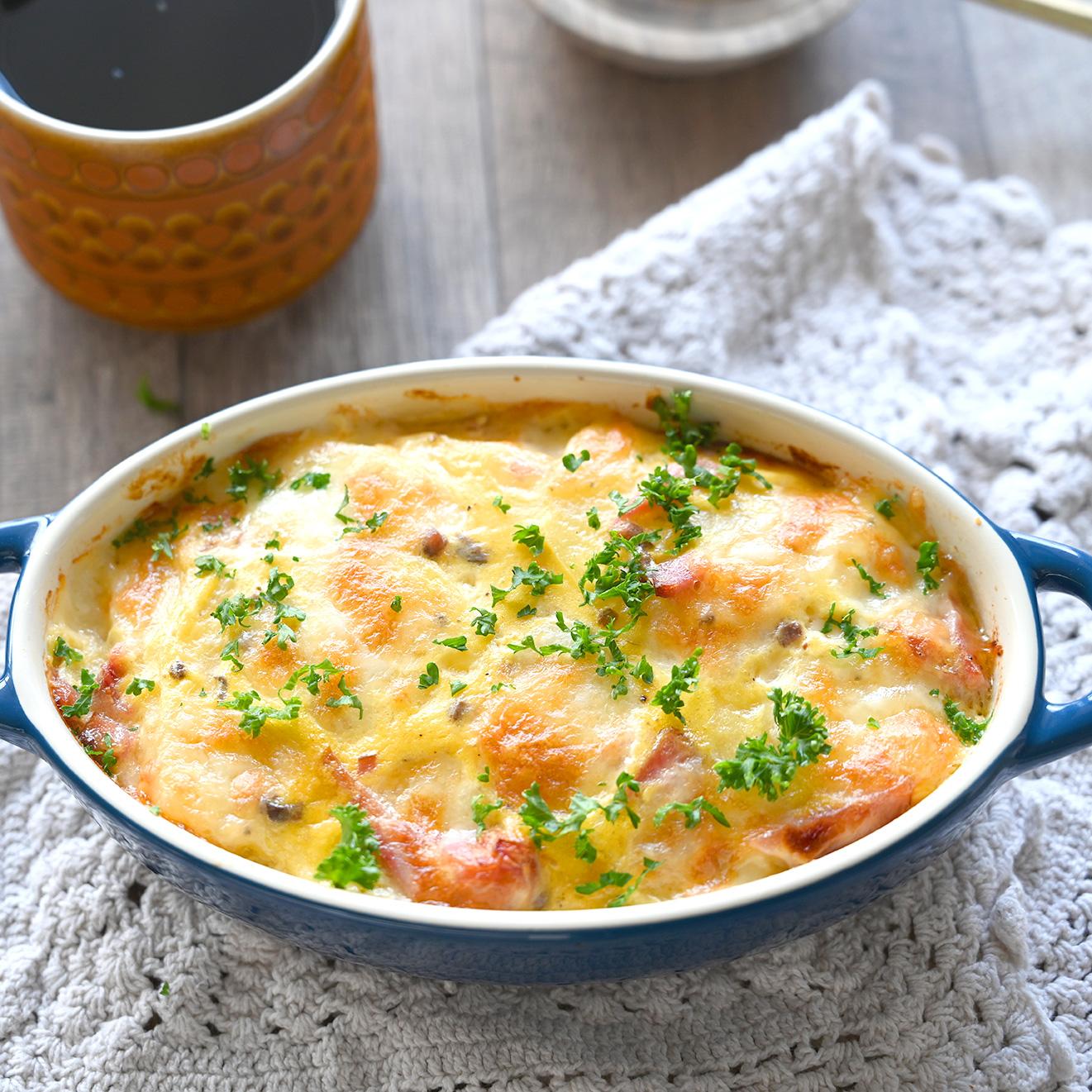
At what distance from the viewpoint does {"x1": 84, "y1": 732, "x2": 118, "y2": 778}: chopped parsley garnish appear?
182cm

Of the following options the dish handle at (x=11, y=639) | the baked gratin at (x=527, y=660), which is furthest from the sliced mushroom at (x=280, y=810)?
the dish handle at (x=11, y=639)

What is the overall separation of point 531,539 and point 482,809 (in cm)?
40

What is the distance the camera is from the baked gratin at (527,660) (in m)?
1.75

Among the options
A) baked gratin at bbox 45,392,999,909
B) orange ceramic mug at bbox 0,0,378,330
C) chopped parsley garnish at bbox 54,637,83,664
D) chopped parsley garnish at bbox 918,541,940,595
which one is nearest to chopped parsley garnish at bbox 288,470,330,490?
baked gratin at bbox 45,392,999,909

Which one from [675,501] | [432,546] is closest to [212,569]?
[432,546]

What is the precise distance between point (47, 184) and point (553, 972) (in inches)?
60.2

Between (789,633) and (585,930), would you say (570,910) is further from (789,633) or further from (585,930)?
(789,633)

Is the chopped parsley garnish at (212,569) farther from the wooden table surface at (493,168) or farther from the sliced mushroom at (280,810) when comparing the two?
the wooden table surface at (493,168)

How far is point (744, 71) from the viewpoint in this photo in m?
3.14

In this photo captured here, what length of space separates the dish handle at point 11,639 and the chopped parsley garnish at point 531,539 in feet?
2.16

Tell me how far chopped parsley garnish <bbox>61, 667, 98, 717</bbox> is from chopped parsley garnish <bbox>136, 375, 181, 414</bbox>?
902 mm

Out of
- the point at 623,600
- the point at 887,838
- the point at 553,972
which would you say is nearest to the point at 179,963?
the point at 553,972

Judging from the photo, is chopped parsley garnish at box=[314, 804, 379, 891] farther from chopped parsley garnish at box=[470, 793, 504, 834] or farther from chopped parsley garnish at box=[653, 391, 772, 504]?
chopped parsley garnish at box=[653, 391, 772, 504]

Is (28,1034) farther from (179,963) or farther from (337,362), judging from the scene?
(337,362)
